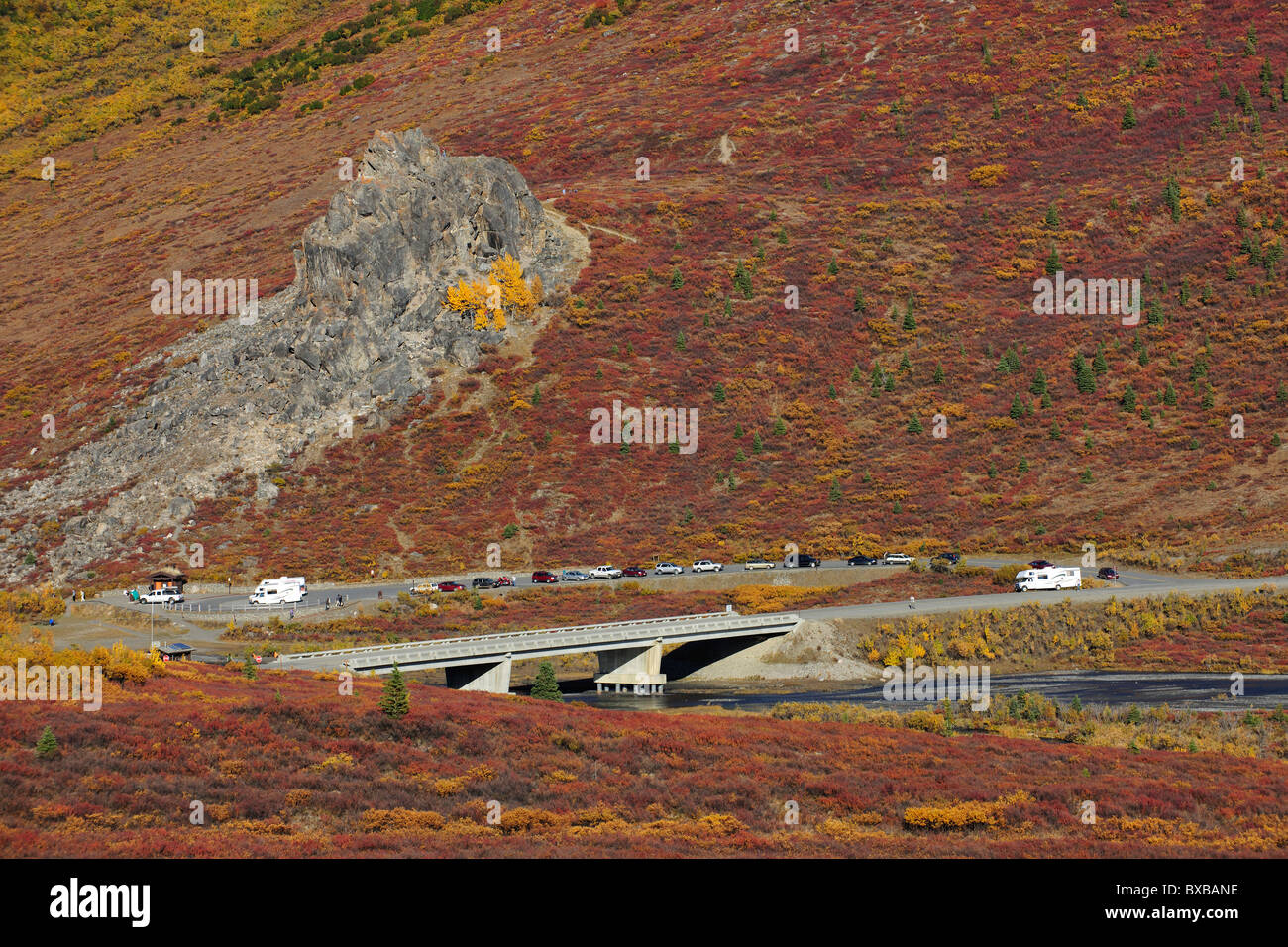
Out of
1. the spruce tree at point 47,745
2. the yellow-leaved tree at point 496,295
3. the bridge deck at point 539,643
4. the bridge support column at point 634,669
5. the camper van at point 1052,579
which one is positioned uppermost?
the yellow-leaved tree at point 496,295

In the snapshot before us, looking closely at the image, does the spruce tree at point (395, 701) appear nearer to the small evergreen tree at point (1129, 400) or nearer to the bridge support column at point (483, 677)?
the bridge support column at point (483, 677)

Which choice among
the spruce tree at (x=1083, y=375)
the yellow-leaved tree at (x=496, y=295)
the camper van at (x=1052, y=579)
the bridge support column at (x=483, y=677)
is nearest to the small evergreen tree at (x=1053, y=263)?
the spruce tree at (x=1083, y=375)

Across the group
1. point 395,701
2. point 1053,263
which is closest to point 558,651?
point 395,701

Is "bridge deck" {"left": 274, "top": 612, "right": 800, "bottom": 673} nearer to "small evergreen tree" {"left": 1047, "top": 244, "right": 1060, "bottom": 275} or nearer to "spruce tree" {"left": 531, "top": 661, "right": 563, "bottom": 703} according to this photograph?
"spruce tree" {"left": 531, "top": 661, "right": 563, "bottom": 703}

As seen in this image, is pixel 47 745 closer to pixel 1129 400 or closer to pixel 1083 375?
pixel 1129 400

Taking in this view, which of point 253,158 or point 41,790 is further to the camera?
point 253,158

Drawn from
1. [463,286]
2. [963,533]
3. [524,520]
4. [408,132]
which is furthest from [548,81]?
[963,533]

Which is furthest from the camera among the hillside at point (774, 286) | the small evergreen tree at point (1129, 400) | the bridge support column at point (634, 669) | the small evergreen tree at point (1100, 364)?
the small evergreen tree at point (1100, 364)

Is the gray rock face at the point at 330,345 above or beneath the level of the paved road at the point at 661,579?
above

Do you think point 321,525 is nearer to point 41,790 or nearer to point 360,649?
point 360,649
